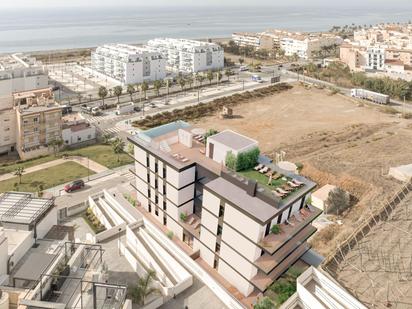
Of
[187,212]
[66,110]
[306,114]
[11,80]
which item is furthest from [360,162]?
[11,80]

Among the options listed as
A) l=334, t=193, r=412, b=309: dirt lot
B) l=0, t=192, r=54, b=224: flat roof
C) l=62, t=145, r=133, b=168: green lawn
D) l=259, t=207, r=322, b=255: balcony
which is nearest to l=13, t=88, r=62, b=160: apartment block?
l=62, t=145, r=133, b=168: green lawn

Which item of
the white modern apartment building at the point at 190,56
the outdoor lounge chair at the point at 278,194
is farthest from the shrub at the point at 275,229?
the white modern apartment building at the point at 190,56

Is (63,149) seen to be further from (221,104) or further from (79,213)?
(221,104)

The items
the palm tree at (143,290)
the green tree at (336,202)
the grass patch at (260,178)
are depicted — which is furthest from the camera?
the green tree at (336,202)

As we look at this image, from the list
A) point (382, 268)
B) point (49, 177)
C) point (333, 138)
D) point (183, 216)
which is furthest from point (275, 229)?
point (333, 138)

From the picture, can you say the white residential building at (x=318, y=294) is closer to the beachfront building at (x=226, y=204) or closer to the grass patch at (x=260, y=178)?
the beachfront building at (x=226, y=204)

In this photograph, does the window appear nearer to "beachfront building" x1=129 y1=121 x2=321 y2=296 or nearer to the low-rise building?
"beachfront building" x1=129 y1=121 x2=321 y2=296

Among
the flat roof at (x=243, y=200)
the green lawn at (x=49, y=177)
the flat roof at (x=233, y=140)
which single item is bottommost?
the green lawn at (x=49, y=177)

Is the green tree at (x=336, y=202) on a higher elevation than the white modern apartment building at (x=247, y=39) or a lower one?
lower
